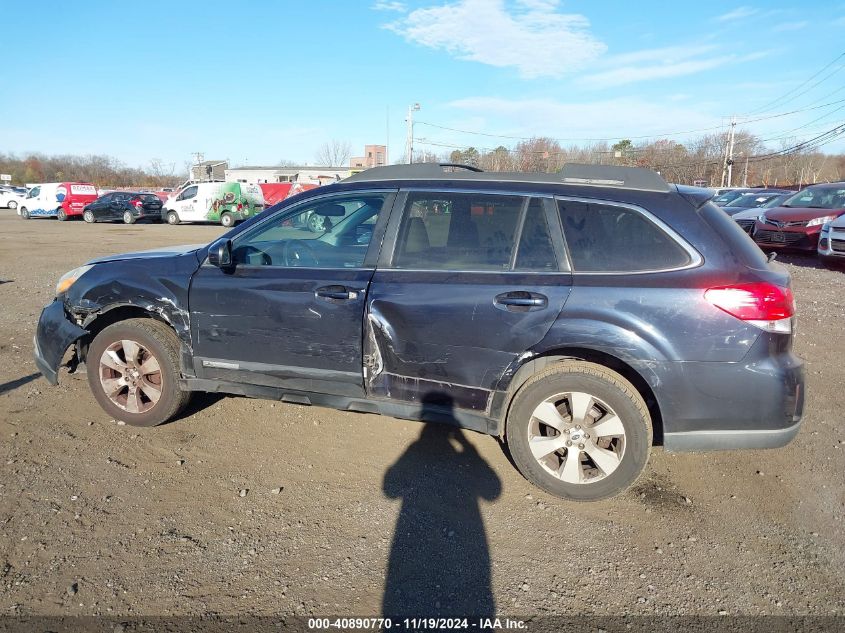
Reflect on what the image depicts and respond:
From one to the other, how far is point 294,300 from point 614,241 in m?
1.98

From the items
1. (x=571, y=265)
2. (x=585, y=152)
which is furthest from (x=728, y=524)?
(x=585, y=152)

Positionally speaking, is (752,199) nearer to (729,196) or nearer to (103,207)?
(729,196)

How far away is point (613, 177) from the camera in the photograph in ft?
11.0

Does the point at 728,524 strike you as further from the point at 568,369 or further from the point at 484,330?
the point at 484,330

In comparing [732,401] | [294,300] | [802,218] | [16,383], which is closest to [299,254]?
[294,300]

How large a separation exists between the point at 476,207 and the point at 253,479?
2184 mm

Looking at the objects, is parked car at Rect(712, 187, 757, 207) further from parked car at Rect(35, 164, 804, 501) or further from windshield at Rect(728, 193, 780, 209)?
parked car at Rect(35, 164, 804, 501)

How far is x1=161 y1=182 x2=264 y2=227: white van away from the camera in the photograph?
1009 inches

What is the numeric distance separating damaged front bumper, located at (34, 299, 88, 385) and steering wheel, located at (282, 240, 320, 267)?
1666 millimetres

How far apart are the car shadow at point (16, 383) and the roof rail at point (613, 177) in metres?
4.81

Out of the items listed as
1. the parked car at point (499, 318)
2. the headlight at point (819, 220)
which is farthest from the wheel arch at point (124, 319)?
the headlight at point (819, 220)

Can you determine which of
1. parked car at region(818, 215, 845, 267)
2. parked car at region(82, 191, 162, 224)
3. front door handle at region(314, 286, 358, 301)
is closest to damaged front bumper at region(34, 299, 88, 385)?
front door handle at region(314, 286, 358, 301)

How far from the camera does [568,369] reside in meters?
3.18

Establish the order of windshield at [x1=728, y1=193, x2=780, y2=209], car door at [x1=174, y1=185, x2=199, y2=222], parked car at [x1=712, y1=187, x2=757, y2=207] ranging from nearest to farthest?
windshield at [x1=728, y1=193, x2=780, y2=209], parked car at [x1=712, y1=187, x2=757, y2=207], car door at [x1=174, y1=185, x2=199, y2=222]
